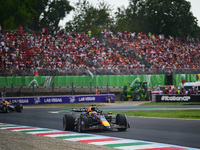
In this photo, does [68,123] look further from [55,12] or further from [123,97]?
[55,12]

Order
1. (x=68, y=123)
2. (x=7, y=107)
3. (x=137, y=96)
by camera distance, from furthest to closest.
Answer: (x=137, y=96) → (x=7, y=107) → (x=68, y=123)

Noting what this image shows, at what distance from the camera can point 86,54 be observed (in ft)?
137

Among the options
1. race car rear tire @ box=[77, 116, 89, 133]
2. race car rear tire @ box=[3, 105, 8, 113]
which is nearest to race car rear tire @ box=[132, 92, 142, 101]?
race car rear tire @ box=[3, 105, 8, 113]

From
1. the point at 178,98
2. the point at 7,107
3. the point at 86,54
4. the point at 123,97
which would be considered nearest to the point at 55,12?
the point at 86,54

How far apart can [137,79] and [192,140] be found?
28924 mm

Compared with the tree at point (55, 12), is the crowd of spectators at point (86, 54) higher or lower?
lower

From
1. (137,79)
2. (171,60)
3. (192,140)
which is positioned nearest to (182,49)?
(171,60)

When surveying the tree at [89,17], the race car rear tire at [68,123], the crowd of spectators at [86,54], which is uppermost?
the tree at [89,17]

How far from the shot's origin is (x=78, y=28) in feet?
215

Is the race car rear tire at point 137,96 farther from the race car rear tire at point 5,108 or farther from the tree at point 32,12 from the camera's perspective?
the tree at point 32,12

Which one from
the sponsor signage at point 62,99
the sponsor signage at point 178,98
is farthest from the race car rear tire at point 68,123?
the sponsor signage at point 178,98

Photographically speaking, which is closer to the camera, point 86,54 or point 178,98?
point 178,98

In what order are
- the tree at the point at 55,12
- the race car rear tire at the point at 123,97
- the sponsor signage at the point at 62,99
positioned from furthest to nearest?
1. the tree at the point at 55,12
2. the race car rear tire at the point at 123,97
3. the sponsor signage at the point at 62,99

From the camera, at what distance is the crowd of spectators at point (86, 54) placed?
120ft
